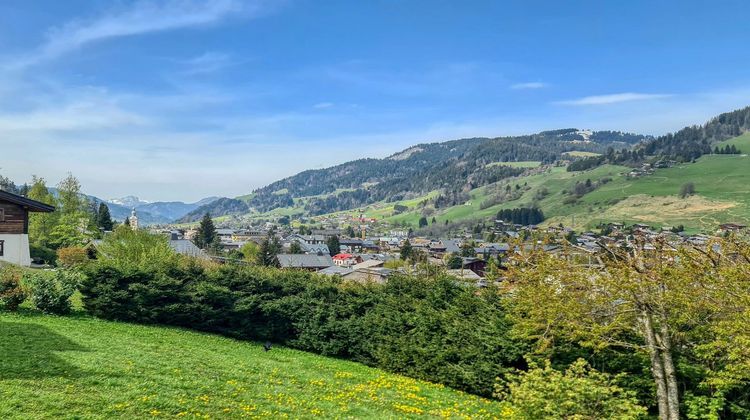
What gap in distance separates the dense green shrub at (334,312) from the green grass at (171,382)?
1489 mm

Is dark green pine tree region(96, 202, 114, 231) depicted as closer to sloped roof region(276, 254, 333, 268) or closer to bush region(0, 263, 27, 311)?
sloped roof region(276, 254, 333, 268)

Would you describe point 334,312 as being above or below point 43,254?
below

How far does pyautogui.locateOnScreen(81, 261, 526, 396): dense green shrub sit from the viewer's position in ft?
69.2

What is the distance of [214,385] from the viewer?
604 inches

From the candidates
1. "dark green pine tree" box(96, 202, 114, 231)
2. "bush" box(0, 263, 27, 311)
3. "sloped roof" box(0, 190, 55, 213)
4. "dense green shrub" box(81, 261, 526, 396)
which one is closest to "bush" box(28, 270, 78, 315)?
"bush" box(0, 263, 27, 311)

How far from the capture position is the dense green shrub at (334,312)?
21.1 metres

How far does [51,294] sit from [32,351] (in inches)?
365

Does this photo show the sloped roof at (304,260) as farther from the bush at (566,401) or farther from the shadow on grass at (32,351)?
the bush at (566,401)

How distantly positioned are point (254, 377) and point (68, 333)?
8.78 metres

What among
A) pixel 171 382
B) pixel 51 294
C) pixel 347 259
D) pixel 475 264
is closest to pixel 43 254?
→ pixel 51 294

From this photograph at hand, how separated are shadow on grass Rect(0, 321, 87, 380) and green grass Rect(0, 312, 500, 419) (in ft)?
0.09

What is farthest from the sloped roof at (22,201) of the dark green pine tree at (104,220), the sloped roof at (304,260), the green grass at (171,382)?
the sloped roof at (304,260)

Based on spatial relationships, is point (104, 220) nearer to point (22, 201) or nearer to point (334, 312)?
point (22, 201)

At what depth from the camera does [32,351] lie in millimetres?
16016
